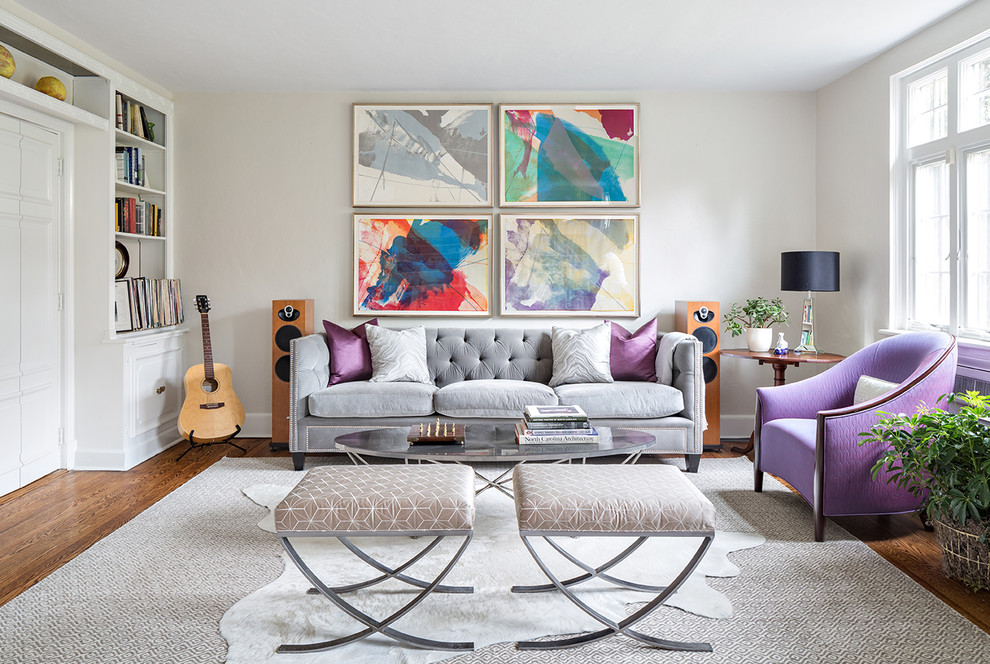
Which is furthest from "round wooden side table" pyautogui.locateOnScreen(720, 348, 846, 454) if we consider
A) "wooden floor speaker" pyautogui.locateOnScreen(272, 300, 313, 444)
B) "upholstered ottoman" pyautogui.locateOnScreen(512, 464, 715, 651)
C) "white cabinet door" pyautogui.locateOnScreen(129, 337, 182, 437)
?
"white cabinet door" pyautogui.locateOnScreen(129, 337, 182, 437)

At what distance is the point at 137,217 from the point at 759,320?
4.43 meters

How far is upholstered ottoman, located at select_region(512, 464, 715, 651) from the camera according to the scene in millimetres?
1828

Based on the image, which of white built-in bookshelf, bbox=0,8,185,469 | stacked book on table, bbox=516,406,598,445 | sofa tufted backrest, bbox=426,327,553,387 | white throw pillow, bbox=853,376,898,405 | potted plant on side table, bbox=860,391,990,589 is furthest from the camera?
sofa tufted backrest, bbox=426,327,553,387

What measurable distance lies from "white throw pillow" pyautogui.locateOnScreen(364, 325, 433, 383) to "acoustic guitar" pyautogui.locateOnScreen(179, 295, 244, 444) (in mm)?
1046

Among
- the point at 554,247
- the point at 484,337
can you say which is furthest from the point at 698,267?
the point at 484,337

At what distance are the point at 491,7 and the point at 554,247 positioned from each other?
1849 mm

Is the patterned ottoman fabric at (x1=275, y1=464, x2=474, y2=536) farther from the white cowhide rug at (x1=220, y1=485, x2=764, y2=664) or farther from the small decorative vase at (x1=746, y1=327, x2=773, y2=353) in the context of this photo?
the small decorative vase at (x1=746, y1=327, x2=773, y2=353)

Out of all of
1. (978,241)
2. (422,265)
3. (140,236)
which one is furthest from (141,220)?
(978,241)

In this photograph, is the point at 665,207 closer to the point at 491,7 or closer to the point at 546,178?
the point at 546,178

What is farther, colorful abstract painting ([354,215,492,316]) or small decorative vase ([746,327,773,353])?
colorful abstract painting ([354,215,492,316])

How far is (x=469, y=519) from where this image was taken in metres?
1.84

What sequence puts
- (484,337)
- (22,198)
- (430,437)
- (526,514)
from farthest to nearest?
(484,337) < (22,198) < (430,437) < (526,514)

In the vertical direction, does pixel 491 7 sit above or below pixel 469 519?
above


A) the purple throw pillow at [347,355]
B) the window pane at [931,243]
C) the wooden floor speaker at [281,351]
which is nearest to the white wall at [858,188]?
the window pane at [931,243]
